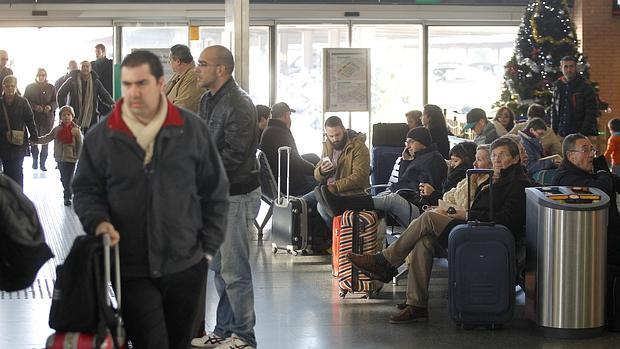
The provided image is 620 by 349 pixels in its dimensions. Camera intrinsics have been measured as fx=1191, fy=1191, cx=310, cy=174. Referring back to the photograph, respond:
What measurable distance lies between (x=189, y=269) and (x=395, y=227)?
561cm

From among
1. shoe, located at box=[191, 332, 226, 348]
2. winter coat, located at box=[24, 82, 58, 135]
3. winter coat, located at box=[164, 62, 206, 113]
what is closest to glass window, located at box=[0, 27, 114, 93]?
winter coat, located at box=[24, 82, 58, 135]

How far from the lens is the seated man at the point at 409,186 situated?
9.62 meters

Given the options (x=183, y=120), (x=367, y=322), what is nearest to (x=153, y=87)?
(x=183, y=120)

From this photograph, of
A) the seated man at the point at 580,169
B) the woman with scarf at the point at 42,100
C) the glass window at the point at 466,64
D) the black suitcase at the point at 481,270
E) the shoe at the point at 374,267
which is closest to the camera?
the black suitcase at the point at 481,270

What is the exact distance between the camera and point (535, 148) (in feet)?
40.1

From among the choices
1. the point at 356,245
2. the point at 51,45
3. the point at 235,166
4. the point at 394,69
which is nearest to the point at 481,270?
the point at 356,245

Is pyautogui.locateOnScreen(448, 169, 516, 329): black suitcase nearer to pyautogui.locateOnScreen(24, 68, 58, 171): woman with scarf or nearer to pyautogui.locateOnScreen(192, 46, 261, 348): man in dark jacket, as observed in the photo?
pyautogui.locateOnScreen(192, 46, 261, 348): man in dark jacket

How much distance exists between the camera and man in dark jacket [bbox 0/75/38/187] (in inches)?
565

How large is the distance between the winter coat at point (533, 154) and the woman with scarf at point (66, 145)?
19.5 feet

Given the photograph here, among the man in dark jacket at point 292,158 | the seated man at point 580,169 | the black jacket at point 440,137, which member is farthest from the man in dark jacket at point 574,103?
the seated man at point 580,169

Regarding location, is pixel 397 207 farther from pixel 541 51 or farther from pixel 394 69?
pixel 394 69

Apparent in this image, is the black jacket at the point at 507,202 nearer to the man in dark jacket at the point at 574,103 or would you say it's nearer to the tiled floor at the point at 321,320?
the tiled floor at the point at 321,320

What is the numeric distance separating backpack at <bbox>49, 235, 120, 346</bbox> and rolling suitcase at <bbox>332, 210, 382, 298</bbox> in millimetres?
4375

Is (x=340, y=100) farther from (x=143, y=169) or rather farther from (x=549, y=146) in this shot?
(x=143, y=169)
